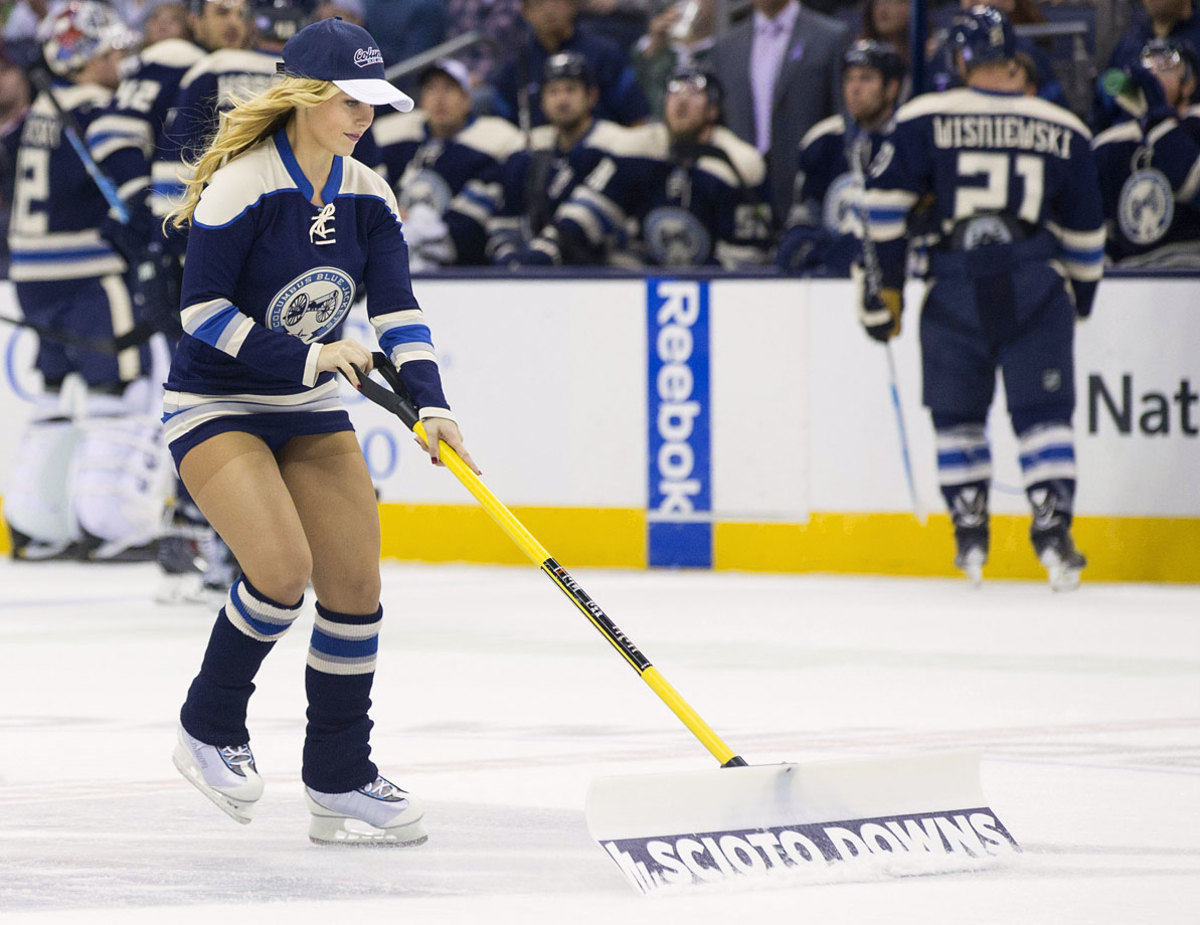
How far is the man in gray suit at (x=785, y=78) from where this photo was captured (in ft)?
27.4

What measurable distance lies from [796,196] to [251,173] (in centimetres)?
489

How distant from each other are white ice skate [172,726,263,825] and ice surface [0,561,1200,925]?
8cm

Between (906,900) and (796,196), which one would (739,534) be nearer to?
(796,196)

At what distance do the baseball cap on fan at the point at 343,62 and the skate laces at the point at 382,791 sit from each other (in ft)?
3.81

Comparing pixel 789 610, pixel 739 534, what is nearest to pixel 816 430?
pixel 739 534

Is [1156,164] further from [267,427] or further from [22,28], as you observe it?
[22,28]

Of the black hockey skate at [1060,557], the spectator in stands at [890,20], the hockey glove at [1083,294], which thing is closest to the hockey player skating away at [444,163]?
the spectator in stands at [890,20]

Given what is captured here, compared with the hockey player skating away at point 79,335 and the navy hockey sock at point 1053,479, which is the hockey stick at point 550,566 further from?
the hockey player skating away at point 79,335

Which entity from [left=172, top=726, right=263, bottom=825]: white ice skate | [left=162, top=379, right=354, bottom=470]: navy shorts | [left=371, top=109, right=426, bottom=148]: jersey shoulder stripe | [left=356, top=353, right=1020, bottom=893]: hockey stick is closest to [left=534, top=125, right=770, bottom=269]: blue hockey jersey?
[left=371, top=109, right=426, bottom=148]: jersey shoulder stripe

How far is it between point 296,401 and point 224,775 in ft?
2.15

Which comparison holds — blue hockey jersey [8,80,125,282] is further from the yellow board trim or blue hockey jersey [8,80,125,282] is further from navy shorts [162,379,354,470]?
navy shorts [162,379,354,470]

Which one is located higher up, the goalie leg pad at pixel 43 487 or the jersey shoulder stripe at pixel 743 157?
the jersey shoulder stripe at pixel 743 157

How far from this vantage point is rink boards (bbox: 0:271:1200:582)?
7301mm

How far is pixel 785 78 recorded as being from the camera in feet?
27.5
